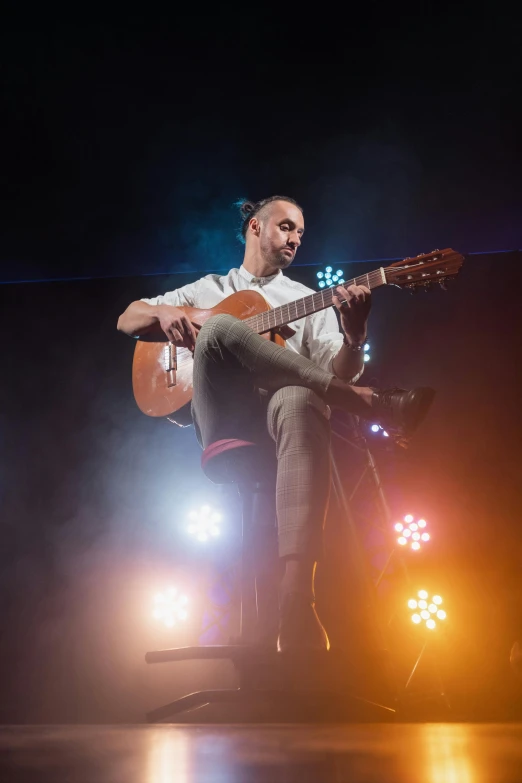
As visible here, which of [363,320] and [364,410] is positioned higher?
[363,320]

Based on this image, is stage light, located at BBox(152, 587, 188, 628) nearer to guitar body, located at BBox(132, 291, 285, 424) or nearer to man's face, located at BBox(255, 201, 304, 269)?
guitar body, located at BBox(132, 291, 285, 424)

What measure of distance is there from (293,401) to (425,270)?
2.33 ft

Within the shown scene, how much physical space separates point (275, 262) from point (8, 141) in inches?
50.8

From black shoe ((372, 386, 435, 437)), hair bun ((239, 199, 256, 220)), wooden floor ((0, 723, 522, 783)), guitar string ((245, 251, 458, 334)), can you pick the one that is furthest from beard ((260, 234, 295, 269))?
wooden floor ((0, 723, 522, 783))

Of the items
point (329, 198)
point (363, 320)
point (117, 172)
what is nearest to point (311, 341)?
point (363, 320)

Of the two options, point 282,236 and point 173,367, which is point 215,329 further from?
point 282,236

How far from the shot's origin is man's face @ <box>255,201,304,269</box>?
2291 mm

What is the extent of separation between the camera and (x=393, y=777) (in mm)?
751

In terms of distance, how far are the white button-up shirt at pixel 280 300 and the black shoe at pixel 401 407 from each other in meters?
0.59

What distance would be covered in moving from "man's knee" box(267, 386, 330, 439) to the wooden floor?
701 mm

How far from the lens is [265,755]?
0.91 m

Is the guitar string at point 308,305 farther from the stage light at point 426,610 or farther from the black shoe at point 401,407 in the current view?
the stage light at point 426,610

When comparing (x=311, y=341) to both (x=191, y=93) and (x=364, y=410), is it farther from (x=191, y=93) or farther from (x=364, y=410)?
(x=191, y=93)

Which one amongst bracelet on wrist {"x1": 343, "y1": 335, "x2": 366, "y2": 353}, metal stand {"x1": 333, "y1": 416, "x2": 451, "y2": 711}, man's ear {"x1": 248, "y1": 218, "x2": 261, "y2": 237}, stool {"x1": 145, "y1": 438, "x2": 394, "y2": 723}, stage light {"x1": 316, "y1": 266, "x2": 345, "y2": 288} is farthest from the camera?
stage light {"x1": 316, "y1": 266, "x2": 345, "y2": 288}
